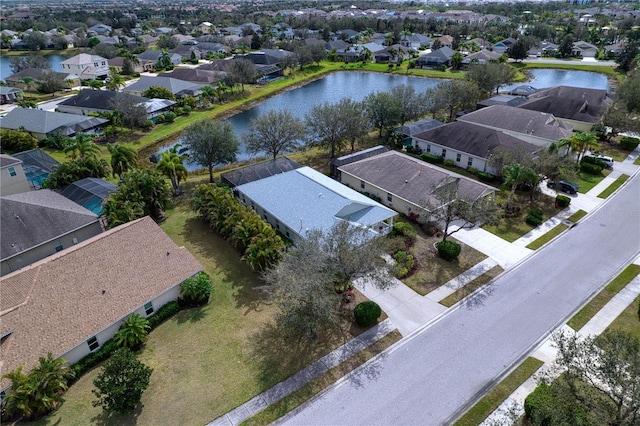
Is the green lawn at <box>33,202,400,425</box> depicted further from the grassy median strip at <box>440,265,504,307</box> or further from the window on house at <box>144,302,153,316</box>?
the grassy median strip at <box>440,265,504,307</box>

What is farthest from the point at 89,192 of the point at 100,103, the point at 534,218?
the point at 534,218

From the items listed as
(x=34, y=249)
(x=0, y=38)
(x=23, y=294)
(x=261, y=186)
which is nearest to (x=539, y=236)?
(x=261, y=186)

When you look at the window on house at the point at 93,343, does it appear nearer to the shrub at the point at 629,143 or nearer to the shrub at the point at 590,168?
the shrub at the point at 590,168

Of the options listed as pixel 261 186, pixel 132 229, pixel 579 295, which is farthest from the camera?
pixel 261 186

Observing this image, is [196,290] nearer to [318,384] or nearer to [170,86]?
[318,384]

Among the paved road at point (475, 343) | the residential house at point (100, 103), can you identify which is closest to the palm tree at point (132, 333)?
the paved road at point (475, 343)

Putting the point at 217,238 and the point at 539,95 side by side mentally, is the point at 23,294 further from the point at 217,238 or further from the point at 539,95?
the point at 539,95

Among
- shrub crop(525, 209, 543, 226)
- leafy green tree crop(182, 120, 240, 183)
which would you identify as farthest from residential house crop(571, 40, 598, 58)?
leafy green tree crop(182, 120, 240, 183)
